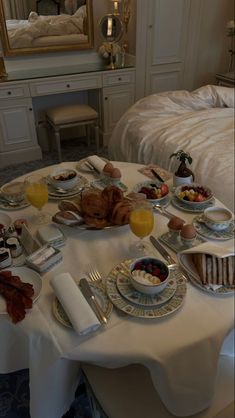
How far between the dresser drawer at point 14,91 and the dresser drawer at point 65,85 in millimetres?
56

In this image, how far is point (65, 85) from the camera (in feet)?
9.24

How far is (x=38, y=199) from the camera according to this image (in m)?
1.08

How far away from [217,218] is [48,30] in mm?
2585

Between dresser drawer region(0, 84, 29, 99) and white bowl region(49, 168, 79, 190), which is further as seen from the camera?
dresser drawer region(0, 84, 29, 99)

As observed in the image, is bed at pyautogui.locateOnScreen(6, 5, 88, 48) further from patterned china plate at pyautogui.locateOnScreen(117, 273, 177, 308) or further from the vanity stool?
patterned china plate at pyautogui.locateOnScreen(117, 273, 177, 308)

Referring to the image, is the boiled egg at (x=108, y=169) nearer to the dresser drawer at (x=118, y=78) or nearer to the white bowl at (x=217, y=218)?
the white bowl at (x=217, y=218)

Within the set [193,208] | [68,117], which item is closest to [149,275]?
[193,208]

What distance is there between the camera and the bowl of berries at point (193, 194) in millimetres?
1125

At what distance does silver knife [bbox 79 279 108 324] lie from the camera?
76cm

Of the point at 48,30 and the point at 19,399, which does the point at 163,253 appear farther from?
the point at 48,30

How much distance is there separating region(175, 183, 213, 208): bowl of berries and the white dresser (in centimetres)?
200

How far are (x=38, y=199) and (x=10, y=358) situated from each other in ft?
1.56

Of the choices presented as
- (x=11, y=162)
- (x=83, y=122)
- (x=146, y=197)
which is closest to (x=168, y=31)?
(x=83, y=122)

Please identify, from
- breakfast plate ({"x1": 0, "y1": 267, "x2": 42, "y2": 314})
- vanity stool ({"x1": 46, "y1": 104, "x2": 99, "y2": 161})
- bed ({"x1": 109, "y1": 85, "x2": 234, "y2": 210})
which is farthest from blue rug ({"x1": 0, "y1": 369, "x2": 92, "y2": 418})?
vanity stool ({"x1": 46, "y1": 104, "x2": 99, "y2": 161})
